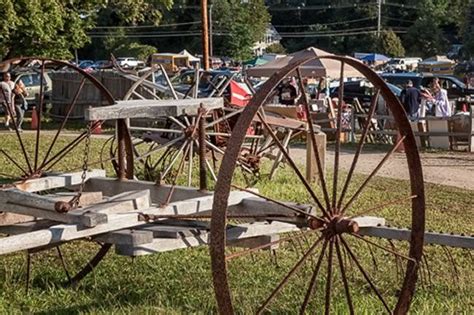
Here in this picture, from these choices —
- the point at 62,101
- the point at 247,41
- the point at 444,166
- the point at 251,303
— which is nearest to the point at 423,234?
the point at 251,303

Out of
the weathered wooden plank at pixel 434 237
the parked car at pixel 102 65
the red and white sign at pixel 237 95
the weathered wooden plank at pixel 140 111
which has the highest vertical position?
the parked car at pixel 102 65

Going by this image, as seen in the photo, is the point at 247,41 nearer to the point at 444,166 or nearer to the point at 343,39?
the point at 343,39

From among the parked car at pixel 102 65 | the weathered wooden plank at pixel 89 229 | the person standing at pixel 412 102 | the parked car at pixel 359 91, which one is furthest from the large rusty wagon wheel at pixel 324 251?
the parked car at pixel 359 91

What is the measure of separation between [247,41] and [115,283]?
78.7 metres

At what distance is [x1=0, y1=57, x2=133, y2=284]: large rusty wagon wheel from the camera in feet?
25.2

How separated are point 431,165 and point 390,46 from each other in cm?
7539

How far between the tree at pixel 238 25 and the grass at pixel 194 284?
75.5 m

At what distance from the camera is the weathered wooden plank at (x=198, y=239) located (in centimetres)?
579

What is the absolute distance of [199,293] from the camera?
715 cm

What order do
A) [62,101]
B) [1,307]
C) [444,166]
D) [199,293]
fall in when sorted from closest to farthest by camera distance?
[1,307], [199,293], [444,166], [62,101]

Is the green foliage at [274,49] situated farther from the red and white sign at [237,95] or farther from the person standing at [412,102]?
the red and white sign at [237,95]

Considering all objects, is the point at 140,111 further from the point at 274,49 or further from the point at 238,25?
the point at 274,49

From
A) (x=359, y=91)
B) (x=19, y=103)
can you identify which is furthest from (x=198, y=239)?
(x=359, y=91)

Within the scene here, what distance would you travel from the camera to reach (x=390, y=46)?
9125 cm
